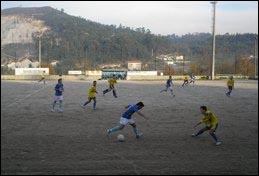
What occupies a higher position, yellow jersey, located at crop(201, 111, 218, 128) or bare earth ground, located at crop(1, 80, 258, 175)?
yellow jersey, located at crop(201, 111, 218, 128)

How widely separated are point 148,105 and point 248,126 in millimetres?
7753

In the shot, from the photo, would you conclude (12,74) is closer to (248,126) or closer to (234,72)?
(234,72)

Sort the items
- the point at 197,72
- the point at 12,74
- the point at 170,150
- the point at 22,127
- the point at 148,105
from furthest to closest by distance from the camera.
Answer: the point at 197,72 → the point at 12,74 → the point at 148,105 → the point at 22,127 → the point at 170,150

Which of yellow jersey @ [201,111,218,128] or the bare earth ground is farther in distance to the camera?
yellow jersey @ [201,111,218,128]

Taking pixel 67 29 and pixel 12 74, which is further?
pixel 67 29

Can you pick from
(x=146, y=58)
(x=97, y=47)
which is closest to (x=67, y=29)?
(x=97, y=47)

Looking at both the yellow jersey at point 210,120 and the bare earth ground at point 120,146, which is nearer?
the bare earth ground at point 120,146

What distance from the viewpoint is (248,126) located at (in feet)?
47.6

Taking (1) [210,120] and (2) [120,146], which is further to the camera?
(1) [210,120]

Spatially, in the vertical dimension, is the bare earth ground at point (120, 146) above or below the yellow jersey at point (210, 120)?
below

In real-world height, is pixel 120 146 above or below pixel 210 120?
below

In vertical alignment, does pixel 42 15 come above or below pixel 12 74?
above

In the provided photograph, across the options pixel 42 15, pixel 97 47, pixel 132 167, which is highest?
pixel 42 15

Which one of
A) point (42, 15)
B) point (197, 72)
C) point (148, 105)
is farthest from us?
point (42, 15)
